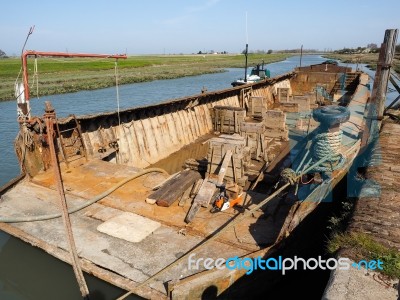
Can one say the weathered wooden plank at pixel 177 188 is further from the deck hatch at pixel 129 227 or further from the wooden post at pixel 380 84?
the wooden post at pixel 380 84

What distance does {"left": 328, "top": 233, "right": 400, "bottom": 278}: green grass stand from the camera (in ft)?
14.6

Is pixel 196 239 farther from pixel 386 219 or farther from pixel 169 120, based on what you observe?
pixel 169 120

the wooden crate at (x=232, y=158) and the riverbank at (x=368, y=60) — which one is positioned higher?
the riverbank at (x=368, y=60)

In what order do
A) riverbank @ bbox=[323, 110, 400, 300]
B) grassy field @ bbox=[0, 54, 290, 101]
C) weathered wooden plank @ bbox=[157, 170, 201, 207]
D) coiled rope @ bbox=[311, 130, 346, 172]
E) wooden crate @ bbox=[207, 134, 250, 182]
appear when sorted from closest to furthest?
riverbank @ bbox=[323, 110, 400, 300], coiled rope @ bbox=[311, 130, 346, 172], weathered wooden plank @ bbox=[157, 170, 201, 207], wooden crate @ bbox=[207, 134, 250, 182], grassy field @ bbox=[0, 54, 290, 101]

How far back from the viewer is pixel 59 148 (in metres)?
10.3

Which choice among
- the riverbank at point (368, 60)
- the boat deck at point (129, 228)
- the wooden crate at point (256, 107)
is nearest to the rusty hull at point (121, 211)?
the boat deck at point (129, 228)

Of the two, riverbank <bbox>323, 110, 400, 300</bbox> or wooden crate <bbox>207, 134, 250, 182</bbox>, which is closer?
riverbank <bbox>323, 110, 400, 300</bbox>

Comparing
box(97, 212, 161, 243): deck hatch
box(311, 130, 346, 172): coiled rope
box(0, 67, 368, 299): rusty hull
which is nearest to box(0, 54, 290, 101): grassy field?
box(0, 67, 368, 299): rusty hull

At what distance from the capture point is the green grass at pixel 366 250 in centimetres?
445

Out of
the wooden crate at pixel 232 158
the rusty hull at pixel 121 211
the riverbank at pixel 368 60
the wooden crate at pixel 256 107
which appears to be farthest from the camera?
the riverbank at pixel 368 60

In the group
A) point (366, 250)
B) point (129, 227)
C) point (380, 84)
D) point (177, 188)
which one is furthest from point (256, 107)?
point (366, 250)

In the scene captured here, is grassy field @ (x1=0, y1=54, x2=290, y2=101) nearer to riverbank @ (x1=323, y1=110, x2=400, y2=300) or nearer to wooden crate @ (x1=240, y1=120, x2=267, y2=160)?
wooden crate @ (x1=240, y1=120, x2=267, y2=160)

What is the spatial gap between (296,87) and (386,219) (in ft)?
103

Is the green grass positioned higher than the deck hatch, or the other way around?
the green grass
